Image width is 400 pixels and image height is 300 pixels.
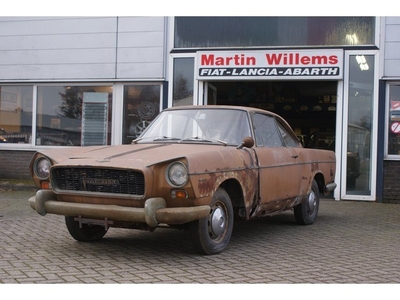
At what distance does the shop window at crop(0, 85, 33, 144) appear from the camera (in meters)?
13.2

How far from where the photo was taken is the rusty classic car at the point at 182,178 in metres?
4.92

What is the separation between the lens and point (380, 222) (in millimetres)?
8234

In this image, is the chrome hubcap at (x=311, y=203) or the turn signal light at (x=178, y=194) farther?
the chrome hubcap at (x=311, y=203)

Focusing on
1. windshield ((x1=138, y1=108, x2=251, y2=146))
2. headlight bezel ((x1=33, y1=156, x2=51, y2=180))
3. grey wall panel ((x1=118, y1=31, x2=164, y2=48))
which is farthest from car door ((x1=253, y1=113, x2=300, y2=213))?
grey wall panel ((x1=118, y1=31, x2=164, y2=48))

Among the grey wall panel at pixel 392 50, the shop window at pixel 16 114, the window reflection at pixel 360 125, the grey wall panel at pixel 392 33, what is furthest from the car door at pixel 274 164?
the shop window at pixel 16 114

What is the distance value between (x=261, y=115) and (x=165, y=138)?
1.42 metres

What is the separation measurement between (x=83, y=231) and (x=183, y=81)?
6716 mm

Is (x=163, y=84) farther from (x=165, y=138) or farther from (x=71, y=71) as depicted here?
(x=165, y=138)

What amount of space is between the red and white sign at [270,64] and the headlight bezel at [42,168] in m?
6.60

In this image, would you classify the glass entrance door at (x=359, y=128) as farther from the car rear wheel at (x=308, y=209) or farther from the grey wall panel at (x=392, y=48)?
the car rear wheel at (x=308, y=209)

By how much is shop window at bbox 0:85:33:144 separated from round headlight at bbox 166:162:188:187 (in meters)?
9.09

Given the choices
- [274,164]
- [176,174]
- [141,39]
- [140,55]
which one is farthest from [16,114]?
[176,174]

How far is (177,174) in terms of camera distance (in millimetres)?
4938

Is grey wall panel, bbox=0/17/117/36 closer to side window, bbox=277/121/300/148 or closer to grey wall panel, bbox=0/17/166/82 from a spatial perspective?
grey wall panel, bbox=0/17/166/82
